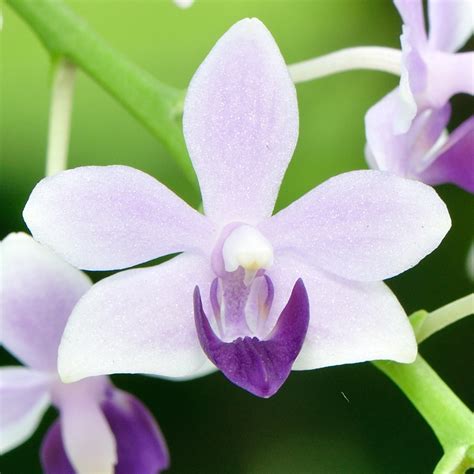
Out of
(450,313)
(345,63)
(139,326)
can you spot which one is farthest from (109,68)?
(450,313)

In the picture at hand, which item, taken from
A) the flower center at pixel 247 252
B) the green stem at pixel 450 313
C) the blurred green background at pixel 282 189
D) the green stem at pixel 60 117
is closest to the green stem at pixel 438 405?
the green stem at pixel 450 313

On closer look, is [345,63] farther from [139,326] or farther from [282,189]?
[282,189]

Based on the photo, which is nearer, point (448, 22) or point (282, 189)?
point (448, 22)

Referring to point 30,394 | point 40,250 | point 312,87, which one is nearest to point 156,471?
point 30,394

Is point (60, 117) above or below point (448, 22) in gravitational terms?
above

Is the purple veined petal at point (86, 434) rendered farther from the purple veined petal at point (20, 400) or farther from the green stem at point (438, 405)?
the green stem at point (438, 405)

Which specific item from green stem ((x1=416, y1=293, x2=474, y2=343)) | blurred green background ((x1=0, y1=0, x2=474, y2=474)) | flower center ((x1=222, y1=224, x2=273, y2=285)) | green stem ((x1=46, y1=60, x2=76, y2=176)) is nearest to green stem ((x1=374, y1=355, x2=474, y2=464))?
green stem ((x1=416, y1=293, x2=474, y2=343))

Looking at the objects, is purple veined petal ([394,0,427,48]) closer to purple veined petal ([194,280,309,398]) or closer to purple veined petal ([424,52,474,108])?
purple veined petal ([424,52,474,108])
